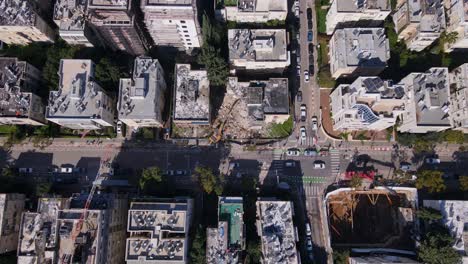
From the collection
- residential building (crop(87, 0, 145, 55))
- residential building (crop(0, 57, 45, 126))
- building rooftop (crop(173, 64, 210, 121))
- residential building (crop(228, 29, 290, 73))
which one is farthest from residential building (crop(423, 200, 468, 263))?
residential building (crop(0, 57, 45, 126))

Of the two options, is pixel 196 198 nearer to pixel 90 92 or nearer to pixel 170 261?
pixel 170 261

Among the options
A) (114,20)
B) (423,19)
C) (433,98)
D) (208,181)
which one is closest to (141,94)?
(114,20)

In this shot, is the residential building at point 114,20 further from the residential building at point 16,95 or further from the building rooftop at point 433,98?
the building rooftop at point 433,98

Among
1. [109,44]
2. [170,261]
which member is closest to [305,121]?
[170,261]

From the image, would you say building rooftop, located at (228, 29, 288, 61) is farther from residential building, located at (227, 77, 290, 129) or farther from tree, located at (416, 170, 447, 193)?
tree, located at (416, 170, 447, 193)

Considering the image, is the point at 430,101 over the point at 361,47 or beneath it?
beneath

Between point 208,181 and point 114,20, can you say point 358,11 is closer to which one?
point 208,181

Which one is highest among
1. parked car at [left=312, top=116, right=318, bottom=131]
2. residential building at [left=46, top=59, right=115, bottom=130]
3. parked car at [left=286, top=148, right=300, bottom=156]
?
residential building at [left=46, top=59, right=115, bottom=130]
